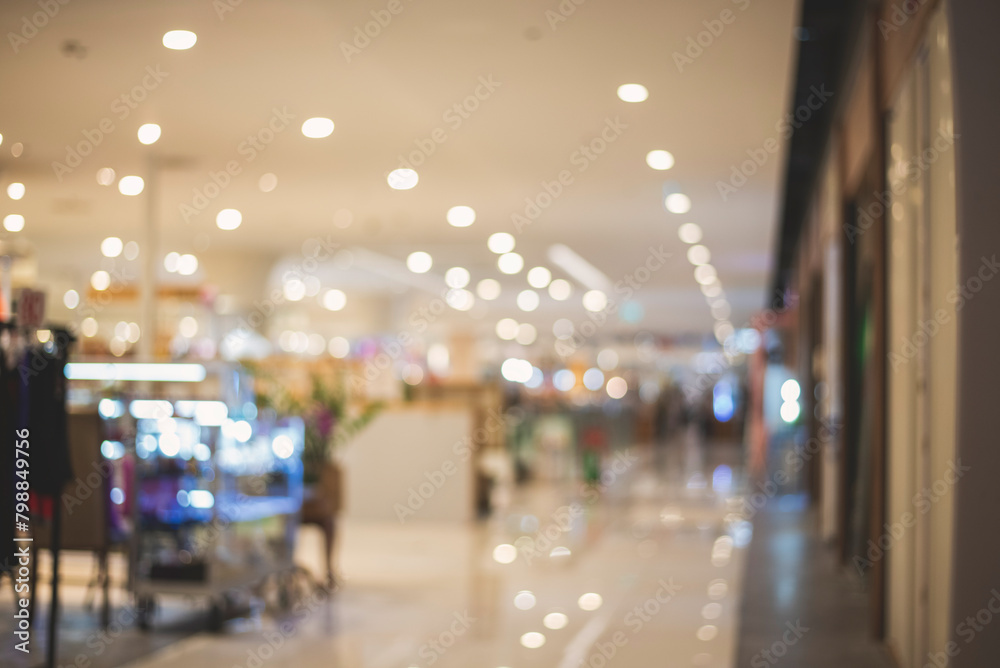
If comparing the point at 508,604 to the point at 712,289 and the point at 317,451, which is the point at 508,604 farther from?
the point at 712,289

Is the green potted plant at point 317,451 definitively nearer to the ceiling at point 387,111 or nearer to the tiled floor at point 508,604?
the tiled floor at point 508,604

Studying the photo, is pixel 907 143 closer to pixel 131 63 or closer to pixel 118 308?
pixel 131 63

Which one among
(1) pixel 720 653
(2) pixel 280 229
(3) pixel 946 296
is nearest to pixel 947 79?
(3) pixel 946 296

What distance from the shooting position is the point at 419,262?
530 inches

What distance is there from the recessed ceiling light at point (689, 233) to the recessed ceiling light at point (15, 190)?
753 cm

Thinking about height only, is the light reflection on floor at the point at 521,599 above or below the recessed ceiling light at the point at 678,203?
below

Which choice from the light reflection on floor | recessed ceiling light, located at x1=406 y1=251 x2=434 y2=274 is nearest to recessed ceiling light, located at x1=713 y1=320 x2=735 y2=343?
recessed ceiling light, located at x1=406 y1=251 x2=434 y2=274

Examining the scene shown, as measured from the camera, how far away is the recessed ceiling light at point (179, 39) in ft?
16.1

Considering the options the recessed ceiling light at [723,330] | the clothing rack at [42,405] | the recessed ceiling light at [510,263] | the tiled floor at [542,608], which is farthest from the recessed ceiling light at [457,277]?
the recessed ceiling light at [723,330]

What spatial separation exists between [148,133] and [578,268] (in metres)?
8.16

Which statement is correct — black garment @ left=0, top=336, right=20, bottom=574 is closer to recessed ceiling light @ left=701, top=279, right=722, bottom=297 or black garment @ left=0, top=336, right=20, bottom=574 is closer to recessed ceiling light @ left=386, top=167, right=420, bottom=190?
recessed ceiling light @ left=386, top=167, right=420, bottom=190

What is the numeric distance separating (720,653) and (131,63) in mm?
4354

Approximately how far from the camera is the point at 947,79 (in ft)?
12.2

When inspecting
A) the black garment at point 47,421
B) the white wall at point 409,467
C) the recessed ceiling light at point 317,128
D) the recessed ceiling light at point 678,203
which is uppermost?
the recessed ceiling light at point 678,203
